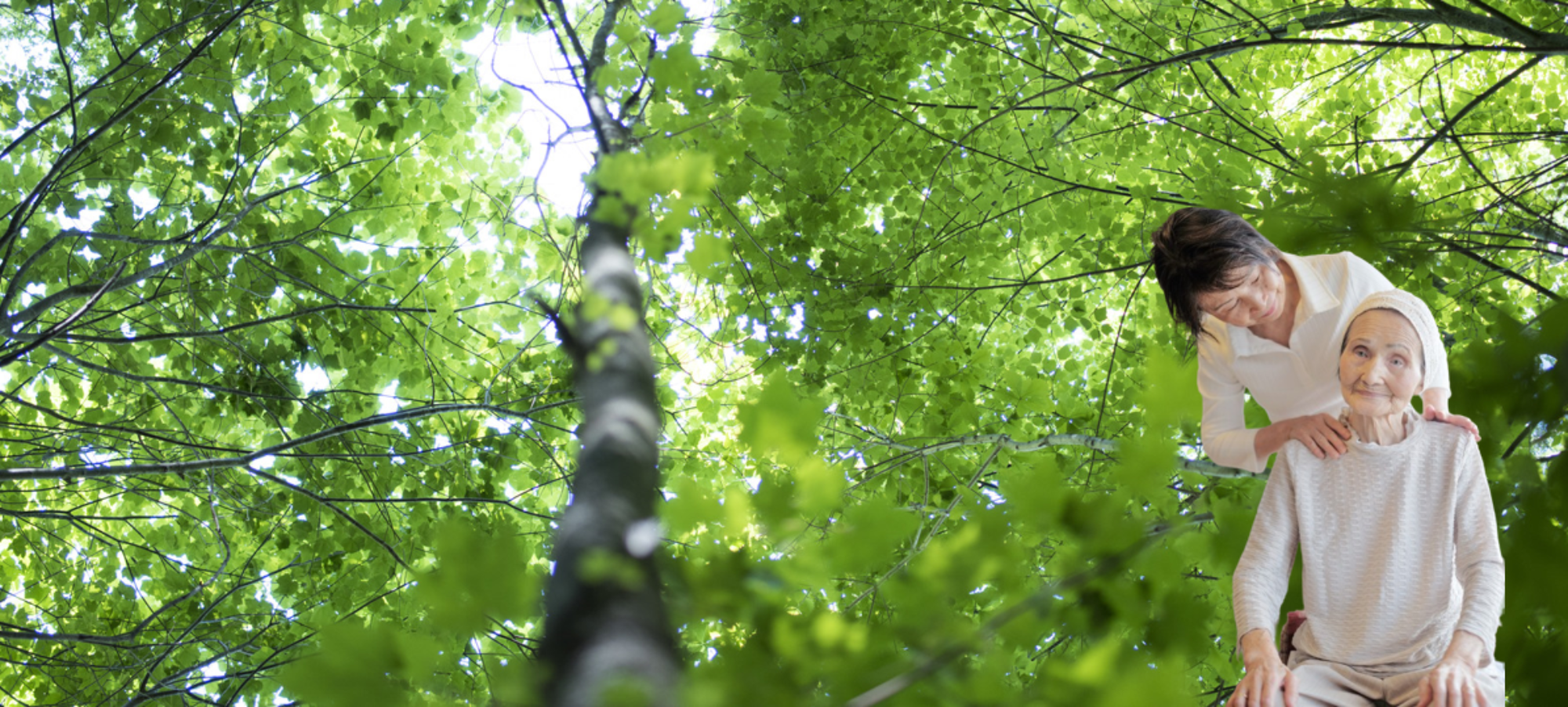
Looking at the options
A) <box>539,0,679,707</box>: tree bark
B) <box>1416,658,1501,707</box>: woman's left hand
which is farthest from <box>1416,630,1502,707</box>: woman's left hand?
Answer: <box>539,0,679,707</box>: tree bark

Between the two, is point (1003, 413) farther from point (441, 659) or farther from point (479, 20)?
point (441, 659)

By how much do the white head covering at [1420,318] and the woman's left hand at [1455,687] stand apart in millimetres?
523

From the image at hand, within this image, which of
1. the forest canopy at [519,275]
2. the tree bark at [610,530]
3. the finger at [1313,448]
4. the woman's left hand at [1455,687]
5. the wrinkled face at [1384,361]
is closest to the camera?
the tree bark at [610,530]

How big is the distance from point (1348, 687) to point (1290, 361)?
671 millimetres

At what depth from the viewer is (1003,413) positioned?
450 centimetres

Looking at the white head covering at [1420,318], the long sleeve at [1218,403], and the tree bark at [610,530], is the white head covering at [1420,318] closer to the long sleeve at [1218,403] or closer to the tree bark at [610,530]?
the long sleeve at [1218,403]

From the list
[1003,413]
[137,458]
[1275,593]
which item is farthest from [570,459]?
[1275,593]

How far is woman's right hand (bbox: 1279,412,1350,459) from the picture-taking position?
183 centimetres

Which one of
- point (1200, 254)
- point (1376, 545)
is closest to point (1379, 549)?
point (1376, 545)

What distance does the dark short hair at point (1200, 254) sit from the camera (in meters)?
1.98

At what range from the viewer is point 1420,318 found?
176 cm

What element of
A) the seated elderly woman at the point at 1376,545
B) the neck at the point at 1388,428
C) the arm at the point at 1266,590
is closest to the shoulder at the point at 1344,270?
the seated elderly woman at the point at 1376,545

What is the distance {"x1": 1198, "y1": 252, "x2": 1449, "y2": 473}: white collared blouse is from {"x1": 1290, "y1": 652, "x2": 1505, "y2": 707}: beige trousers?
432mm

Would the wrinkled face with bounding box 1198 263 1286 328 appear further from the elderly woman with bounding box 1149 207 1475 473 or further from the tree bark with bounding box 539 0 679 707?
the tree bark with bounding box 539 0 679 707
